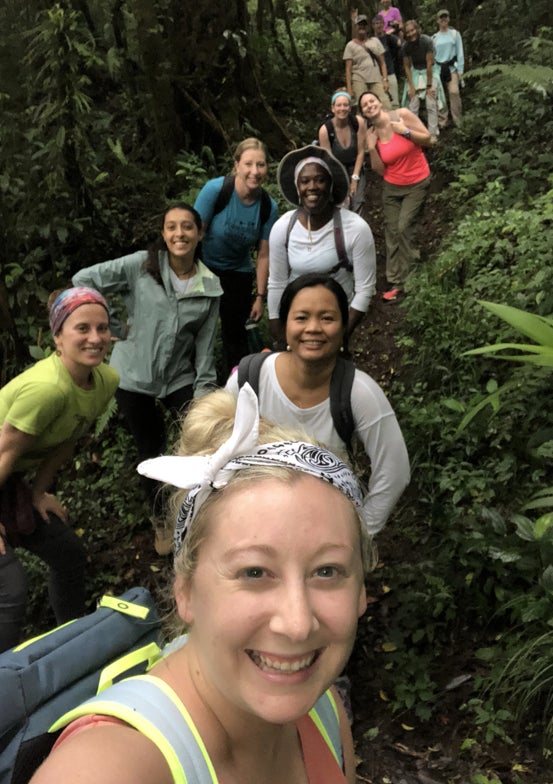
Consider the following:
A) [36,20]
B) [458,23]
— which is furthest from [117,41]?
[458,23]

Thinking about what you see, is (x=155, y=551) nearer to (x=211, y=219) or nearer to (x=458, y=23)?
(x=211, y=219)

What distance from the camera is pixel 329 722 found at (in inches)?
57.7

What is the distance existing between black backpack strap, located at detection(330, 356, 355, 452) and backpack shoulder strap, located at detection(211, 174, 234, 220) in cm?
247

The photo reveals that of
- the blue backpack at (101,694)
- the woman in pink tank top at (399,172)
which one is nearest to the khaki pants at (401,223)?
the woman in pink tank top at (399,172)

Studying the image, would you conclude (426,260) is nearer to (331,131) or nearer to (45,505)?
(331,131)

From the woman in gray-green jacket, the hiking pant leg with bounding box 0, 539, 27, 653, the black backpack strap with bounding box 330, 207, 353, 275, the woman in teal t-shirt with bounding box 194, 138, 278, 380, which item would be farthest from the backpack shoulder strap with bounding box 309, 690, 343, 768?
the woman in teal t-shirt with bounding box 194, 138, 278, 380

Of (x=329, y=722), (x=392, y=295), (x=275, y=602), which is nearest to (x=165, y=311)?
(x=329, y=722)

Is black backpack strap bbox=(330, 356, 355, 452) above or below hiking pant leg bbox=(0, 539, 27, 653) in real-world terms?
above

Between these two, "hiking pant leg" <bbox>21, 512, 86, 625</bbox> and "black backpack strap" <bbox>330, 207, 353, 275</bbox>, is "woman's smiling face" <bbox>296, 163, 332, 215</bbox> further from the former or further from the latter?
"hiking pant leg" <bbox>21, 512, 86, 625</bbox>

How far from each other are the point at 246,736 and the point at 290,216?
12.2 feet

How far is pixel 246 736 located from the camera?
129 cm

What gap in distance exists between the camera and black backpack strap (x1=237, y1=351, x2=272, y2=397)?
10.3ft

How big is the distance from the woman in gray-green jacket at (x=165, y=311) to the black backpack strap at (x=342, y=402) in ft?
4.61

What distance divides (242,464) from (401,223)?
253 inches
